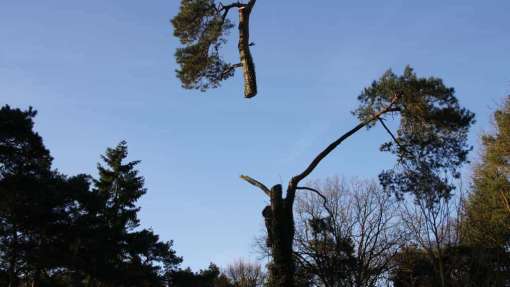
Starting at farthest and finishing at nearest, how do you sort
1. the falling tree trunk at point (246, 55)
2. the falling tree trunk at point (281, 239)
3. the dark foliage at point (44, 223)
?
the dark foliage at point (44, 223) < the falling tree trunk at point (281, 239) < the falling tree trunk at point (246, 55)

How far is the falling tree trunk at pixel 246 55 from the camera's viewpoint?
10085 mm

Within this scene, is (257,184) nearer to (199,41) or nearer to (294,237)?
(199,41)

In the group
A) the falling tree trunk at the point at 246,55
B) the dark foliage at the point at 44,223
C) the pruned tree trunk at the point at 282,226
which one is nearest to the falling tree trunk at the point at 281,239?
the pruned tree trunk at the point at 282,226

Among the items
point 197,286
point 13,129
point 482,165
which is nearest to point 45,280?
point 13,129

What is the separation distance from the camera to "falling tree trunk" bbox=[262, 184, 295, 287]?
1112 centimetres

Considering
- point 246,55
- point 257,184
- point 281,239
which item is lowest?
point 281,239

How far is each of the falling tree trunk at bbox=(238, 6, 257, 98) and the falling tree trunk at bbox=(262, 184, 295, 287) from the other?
2682 mm

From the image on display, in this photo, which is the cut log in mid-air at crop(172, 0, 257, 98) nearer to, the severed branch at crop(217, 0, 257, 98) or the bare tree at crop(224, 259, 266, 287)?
the severed branch at crop(217, 0, 257, 98)

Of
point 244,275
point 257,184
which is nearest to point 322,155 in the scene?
point 257,184

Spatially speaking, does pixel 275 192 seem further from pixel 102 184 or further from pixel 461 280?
pixel 102 184

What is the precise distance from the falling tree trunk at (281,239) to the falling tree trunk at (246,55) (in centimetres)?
268

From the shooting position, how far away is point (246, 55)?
10.8m

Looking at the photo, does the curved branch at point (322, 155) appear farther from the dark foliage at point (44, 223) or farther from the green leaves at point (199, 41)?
the dark foliage at point (44, 223)

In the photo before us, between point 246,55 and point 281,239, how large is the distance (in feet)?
13.9
